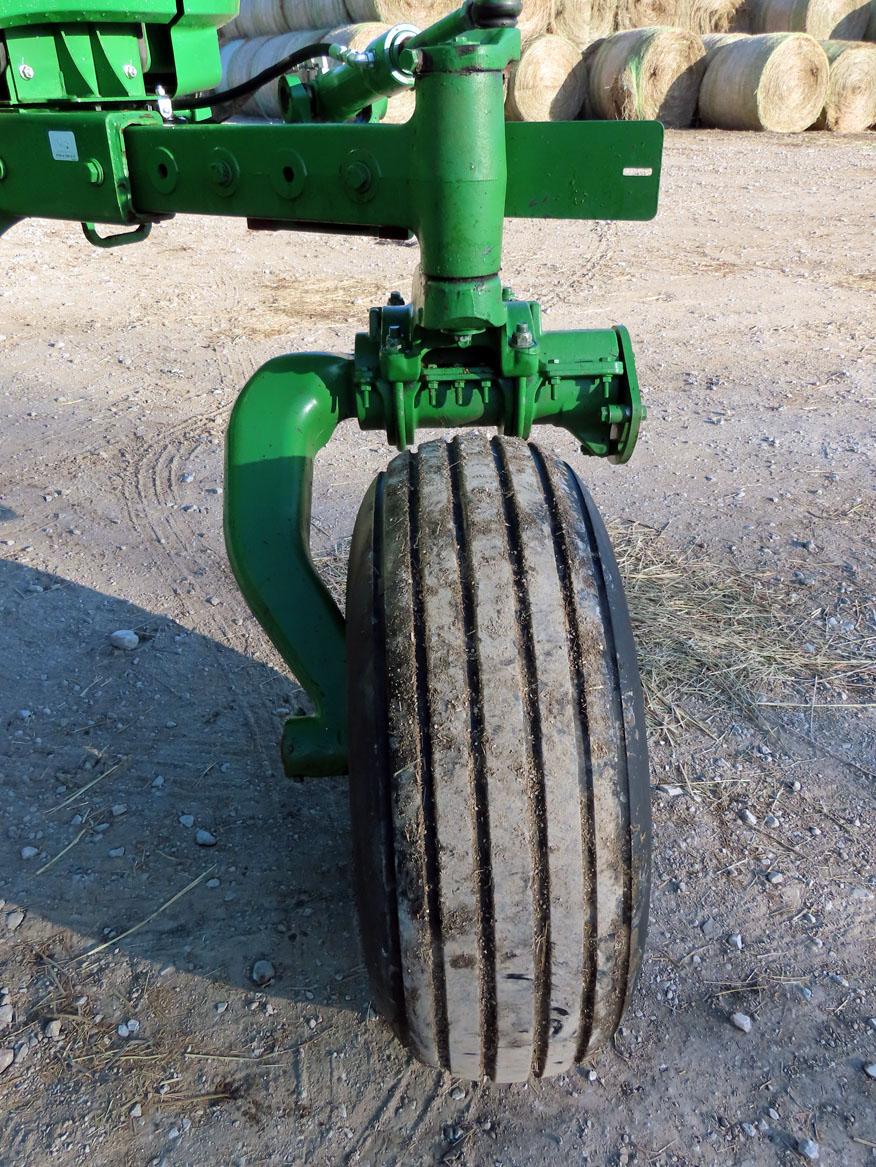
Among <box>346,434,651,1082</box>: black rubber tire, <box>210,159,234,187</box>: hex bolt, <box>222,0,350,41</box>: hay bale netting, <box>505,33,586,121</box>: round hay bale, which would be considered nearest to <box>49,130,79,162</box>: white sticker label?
<box>210,159,234,187</box>: hex bolt

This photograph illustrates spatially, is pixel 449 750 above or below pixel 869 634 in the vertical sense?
above

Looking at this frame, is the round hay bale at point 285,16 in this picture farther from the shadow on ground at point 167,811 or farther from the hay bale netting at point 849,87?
the shadow on ground at point 167,811

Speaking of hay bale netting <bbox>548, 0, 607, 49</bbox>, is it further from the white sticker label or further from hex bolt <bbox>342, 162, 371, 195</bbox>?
hex bolt <bbox>342, 162, 371, 195</bbox>

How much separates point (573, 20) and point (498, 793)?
1358 centimetres

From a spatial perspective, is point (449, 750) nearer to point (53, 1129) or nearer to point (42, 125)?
point (53, 1129)

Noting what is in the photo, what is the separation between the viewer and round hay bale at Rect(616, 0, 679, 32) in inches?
518

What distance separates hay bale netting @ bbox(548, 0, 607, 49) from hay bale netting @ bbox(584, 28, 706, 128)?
1.82 ft

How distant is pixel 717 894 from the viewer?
233cm

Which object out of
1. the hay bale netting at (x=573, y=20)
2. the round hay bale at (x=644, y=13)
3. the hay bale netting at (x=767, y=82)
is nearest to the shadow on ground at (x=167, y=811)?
the hay bale netting at (x=767, y=82)

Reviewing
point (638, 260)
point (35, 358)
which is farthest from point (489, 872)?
point (638, 260)

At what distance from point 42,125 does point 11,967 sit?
1761 mm

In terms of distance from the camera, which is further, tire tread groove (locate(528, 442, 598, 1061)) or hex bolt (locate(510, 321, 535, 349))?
hex bolt (locate(510, 321, 535, 349))

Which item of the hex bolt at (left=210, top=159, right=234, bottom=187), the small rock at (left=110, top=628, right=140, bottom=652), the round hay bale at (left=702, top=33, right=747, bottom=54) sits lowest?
the round hay bale at (left=702, top=33, right=747, bottom=54)

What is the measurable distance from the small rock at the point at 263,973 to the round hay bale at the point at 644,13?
13.7 metres
